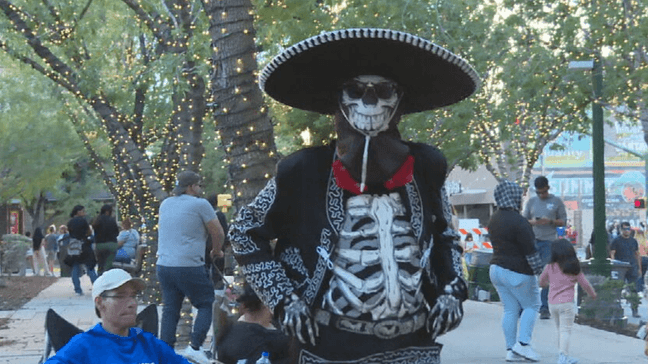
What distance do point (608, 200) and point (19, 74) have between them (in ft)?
189

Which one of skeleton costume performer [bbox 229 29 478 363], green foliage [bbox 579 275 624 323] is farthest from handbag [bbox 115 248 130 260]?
skeleton costume performer [bbox 229 29 478 363]

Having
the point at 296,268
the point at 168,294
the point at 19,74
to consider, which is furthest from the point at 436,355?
the point at 19,74

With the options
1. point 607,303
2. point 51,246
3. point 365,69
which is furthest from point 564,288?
point 51,246

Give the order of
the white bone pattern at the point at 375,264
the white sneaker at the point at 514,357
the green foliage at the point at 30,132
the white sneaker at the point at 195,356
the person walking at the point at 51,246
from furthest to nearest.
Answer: the person walking at the point at 51,246, the green foliage at the point at 30,132, the white sneaker at the point at 514,357, the white sneaker at the point at 195,356, the white bone pattern at the point at 375,264

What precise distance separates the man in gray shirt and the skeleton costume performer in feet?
33.2

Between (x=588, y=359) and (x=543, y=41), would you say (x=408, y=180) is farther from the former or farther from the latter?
(x=543, y=41)

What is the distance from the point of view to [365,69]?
4.60 metres

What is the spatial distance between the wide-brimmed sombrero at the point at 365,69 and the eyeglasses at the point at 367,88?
0.25ft

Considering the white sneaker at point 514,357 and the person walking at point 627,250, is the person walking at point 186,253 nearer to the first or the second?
the white sneaker at point 514,357

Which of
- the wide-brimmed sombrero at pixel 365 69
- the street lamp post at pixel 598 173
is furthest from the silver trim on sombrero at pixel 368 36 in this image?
the street lamp post at pixel 598 173

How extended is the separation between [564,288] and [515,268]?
503 millimetres

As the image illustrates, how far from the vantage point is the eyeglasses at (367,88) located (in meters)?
4.49

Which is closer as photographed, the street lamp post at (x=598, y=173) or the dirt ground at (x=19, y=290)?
the street lamp post at (x=598, y=173)

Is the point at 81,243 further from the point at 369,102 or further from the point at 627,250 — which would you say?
the point at 369,102
